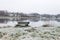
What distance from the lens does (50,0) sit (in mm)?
2238

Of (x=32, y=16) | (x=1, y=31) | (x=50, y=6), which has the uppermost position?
(x=50, y=6)

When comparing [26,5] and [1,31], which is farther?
[26,5]

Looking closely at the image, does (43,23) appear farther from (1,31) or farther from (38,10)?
(1,31)

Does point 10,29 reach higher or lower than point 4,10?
lower

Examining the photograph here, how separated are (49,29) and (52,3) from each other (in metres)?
0.49

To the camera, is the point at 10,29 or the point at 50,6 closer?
the point at 10,29

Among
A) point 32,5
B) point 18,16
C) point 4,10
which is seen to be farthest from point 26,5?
point 4,10

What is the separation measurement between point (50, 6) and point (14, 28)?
0.77 m

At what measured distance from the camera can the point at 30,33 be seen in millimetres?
2047

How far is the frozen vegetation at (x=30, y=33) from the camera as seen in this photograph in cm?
199

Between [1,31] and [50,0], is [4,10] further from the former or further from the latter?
[50,0]

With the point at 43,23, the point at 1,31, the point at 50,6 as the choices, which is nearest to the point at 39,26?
the point at 43,23

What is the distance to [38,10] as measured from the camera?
86.6 inches

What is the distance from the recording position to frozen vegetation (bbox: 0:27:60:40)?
199 centimetres
